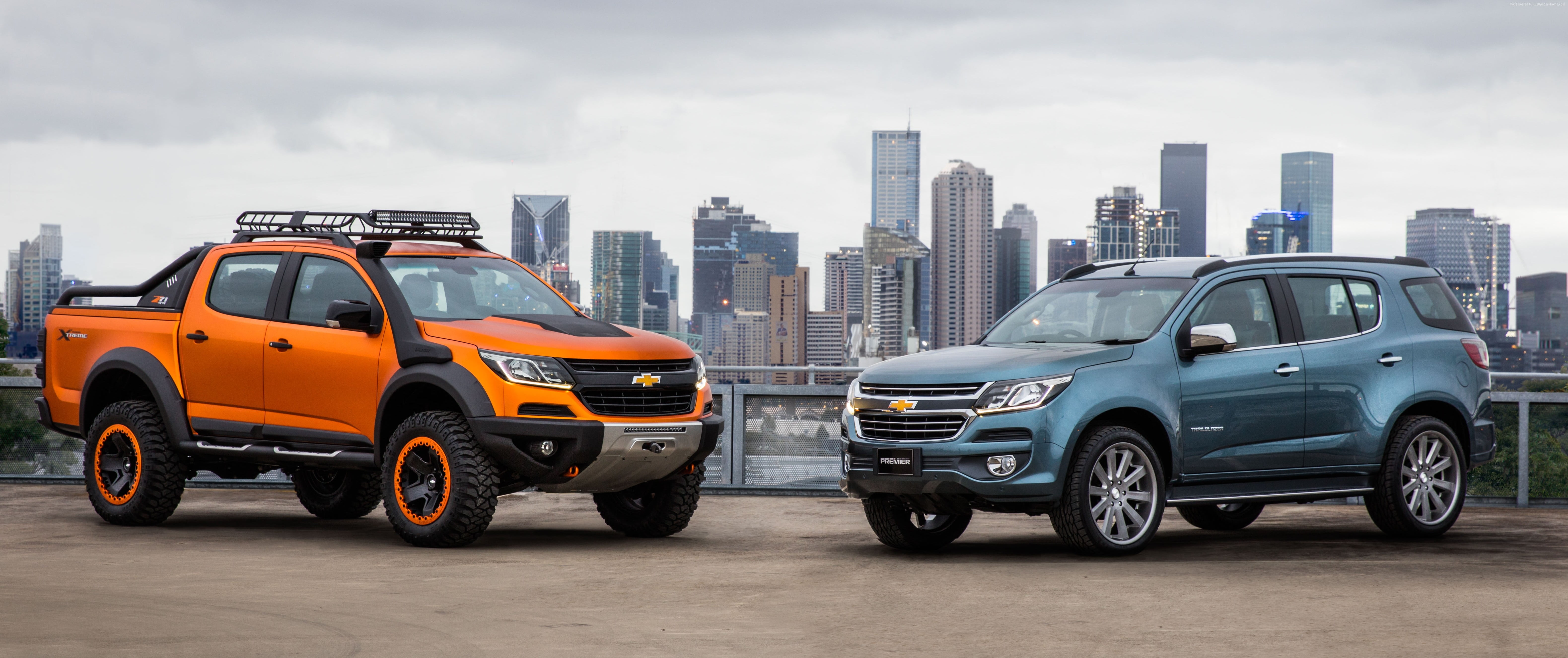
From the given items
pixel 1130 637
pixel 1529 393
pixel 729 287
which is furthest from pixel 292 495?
pixel 729 287

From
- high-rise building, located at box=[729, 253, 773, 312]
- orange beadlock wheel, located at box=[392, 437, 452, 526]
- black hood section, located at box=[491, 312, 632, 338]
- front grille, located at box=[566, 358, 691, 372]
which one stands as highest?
high-rise building, located at box=[729, 253, 773, 312]

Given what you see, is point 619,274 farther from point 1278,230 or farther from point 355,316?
point 355,316

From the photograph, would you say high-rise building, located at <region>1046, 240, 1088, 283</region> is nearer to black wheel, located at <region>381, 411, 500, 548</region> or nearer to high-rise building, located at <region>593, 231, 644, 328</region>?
high-rise building, located at <region>593, 231, 644, 328</region>

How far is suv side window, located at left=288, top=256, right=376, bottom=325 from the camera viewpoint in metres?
10.6

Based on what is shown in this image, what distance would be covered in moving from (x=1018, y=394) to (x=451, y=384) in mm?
3553

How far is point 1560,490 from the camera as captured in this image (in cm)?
1412

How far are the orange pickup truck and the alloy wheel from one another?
8.70ft

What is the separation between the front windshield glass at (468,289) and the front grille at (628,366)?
3.30ft

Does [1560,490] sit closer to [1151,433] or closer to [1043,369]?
[1151,433]

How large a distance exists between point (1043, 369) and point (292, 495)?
28.4ft

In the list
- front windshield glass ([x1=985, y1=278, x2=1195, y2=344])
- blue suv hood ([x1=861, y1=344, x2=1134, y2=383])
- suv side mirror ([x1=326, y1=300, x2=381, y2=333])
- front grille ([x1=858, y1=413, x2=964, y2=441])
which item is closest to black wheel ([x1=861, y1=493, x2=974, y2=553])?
front grille ([x1=858, y1=413, x2=964, y2=441])

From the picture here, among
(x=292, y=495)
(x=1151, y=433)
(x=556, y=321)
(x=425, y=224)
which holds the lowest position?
(x=292, y=495)

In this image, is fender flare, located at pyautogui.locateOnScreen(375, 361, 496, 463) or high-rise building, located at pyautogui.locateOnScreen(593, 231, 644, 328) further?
high-rise building, located at pyautogui.locateOnScreen(593, 231, 644, 328)

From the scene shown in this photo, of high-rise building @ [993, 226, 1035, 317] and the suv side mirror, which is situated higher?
high-rise building @ [993, 226, 1035, 317]
